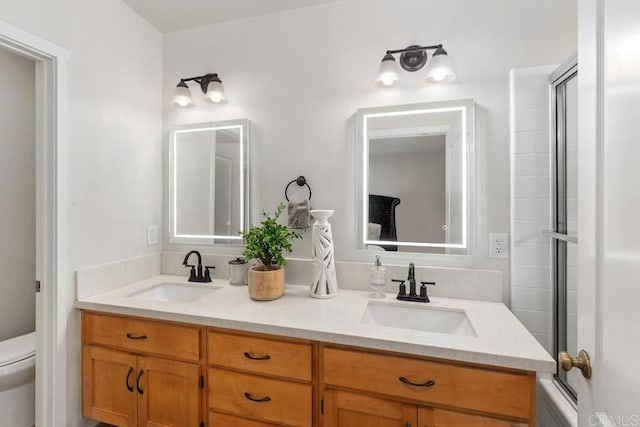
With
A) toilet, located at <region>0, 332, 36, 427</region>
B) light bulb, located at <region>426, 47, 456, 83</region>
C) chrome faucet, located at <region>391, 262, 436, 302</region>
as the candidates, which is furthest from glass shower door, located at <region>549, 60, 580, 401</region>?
toilet, located at <region>0, 332, 36, 427</region>

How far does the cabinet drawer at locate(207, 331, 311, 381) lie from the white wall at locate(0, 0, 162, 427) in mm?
840

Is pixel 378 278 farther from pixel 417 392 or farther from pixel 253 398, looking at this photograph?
pixel 253 398

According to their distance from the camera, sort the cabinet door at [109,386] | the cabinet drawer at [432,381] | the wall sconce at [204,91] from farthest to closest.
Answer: the wall sconce at [204,91], the cabinet door at [109,386], the cabinet drawer at [432,381]

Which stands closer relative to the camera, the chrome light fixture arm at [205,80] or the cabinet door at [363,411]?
the cabinet door at [363,411]

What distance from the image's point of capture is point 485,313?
4.35ft

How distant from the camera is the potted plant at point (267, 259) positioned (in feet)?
4.79

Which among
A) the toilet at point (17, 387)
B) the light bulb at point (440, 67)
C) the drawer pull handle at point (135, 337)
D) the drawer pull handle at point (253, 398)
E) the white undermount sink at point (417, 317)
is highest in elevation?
the light bulb at point (440, 67)

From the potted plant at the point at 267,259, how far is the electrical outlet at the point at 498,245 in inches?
40.7

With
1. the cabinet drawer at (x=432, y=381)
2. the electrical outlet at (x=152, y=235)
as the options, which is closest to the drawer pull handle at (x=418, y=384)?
the cabinet drawer at (x=432, y=381)

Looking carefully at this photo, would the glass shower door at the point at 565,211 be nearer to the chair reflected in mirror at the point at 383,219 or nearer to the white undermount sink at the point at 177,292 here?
the chair reflected in mirror at the point at 383,219

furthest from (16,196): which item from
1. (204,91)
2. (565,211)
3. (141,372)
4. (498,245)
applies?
(565,211)

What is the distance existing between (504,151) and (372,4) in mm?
1070

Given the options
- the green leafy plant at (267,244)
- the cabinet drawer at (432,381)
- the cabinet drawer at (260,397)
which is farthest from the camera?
the green leafy plant at (267,244)

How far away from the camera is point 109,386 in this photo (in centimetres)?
148
